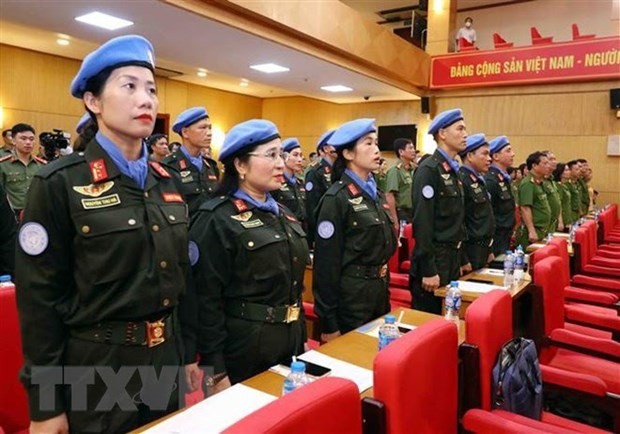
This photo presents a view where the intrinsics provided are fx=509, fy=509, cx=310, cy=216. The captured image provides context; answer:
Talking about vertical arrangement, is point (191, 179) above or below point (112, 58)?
below

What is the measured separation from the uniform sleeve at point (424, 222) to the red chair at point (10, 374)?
2.02 meters

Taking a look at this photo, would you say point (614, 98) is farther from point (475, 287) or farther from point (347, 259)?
point (347, 259)

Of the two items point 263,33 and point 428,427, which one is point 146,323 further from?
point 263,33

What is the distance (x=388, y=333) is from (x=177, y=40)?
546 centimetres

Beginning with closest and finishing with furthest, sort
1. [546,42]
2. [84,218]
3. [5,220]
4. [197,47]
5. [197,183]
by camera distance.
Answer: [84,218]
[5,220]
[197,183]
[197,47]
[546,42]

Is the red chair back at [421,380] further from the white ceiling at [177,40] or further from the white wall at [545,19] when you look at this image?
the white wall at [545,19]

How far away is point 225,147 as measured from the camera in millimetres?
1823

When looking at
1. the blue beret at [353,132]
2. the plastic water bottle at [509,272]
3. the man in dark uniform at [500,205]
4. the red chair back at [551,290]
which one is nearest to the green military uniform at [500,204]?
the man in dark uniform at [500,205]

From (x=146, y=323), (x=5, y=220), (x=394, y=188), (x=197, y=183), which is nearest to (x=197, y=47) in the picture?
(x=394, y=188)

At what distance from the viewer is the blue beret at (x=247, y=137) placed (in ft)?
5.90

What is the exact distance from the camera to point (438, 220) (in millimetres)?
3066

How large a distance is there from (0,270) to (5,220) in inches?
8.8

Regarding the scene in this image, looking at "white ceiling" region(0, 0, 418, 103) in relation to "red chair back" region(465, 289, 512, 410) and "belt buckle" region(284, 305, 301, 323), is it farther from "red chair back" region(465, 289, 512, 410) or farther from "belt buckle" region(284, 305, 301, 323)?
"red chair back" region(465, 289, 512, 410)

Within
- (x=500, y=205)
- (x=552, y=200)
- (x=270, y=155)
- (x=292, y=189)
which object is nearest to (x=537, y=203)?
(x=552, y=200)
